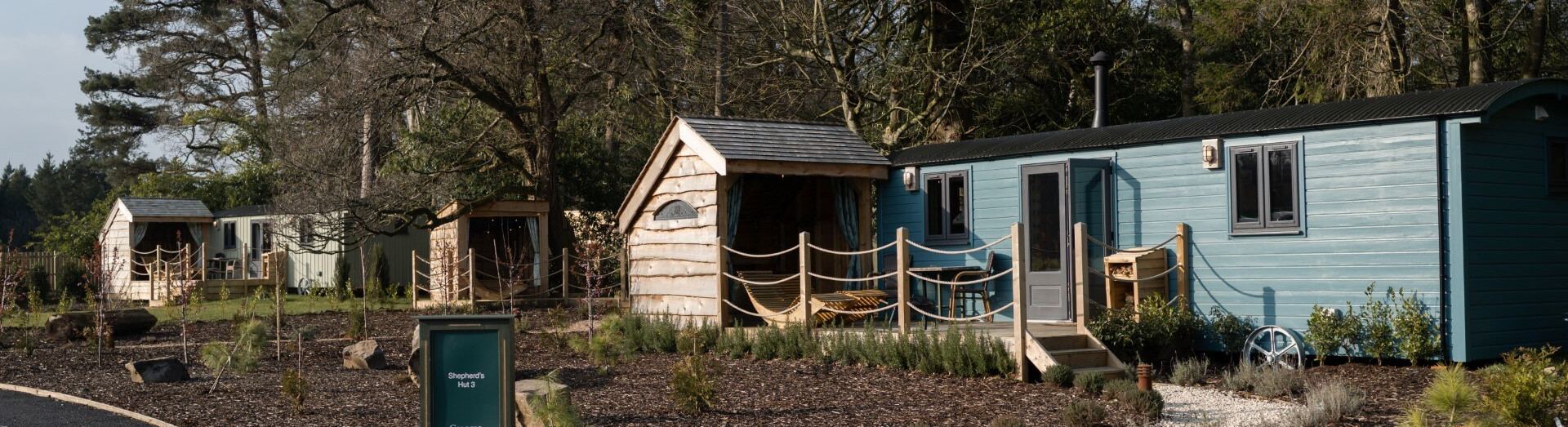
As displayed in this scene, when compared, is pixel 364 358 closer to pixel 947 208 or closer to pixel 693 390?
pixel 693 390

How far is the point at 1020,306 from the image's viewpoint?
10.4 metres

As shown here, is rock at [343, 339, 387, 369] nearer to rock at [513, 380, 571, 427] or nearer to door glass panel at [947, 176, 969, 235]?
rock at [513, 380, 571, 427]

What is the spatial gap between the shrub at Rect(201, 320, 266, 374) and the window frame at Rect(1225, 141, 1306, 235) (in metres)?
9.31

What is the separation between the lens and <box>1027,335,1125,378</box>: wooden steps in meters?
10.4

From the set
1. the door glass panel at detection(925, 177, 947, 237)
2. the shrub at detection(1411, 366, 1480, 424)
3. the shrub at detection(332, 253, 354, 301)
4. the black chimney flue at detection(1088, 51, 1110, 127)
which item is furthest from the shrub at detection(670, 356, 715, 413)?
the shrub at detection(332, 253, 354, 301)

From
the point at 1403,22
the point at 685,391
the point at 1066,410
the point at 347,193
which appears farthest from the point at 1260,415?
the point at 347,193

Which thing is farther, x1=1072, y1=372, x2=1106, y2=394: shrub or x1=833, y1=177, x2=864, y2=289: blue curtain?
x1=833, y1=177, x2=864, y2=289: blue curtain

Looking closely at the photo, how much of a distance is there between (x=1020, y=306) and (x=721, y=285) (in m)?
4.40

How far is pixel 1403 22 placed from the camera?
17734 mm

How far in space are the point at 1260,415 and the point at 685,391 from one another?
406 cm

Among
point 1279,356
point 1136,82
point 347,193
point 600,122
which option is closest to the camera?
point 1279,356

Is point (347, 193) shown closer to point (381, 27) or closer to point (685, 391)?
point (381, 27)

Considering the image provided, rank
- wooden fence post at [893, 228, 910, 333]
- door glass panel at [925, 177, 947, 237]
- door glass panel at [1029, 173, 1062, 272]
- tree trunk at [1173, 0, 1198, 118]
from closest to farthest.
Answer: wooden fence post at [893, 228, 910, 333]
door glass panel at [1029, 173, 1062, 272]
door glass panel at [925, 177, 947, 237]
tree trunk at [1173, 0, 1198, 118]

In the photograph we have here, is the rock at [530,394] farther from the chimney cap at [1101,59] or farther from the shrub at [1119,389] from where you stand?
the chimney cap at [1101,59]
